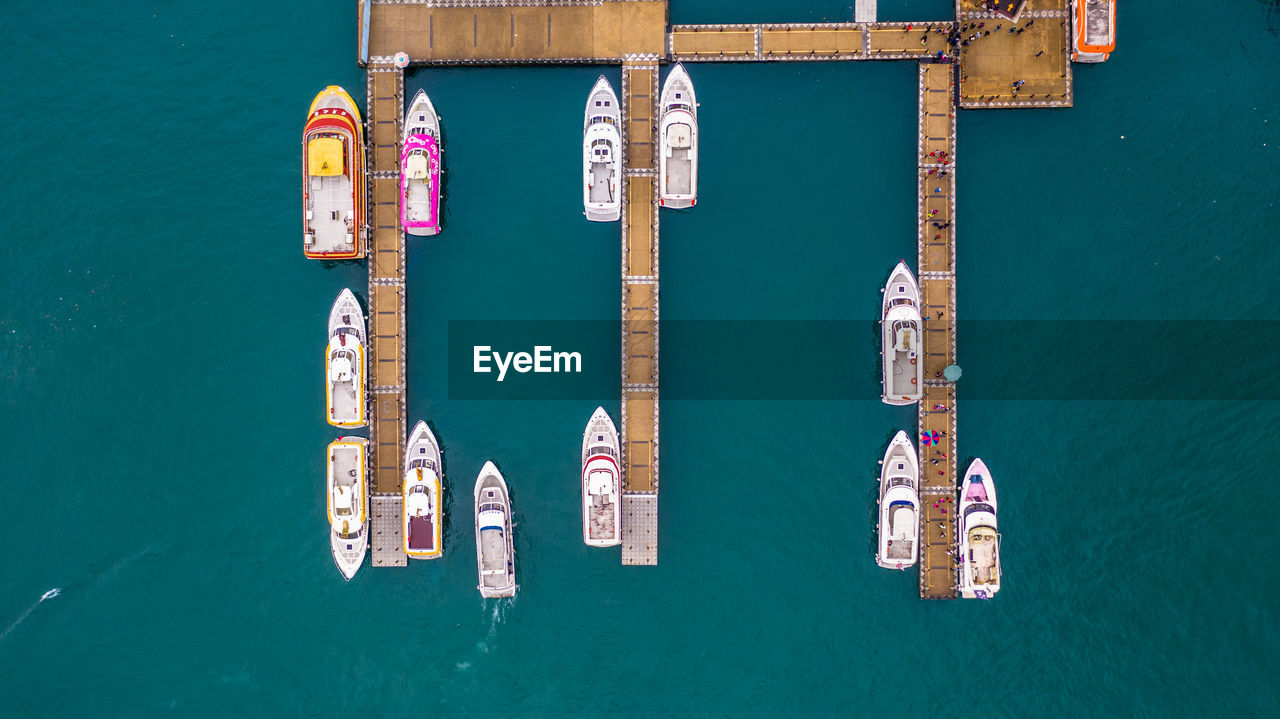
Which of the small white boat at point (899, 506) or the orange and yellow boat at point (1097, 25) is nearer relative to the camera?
the orange and yellow boat at point (1097, 25)

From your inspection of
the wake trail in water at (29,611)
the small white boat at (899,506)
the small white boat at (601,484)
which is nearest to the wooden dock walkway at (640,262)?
the small white boat at (601,484)

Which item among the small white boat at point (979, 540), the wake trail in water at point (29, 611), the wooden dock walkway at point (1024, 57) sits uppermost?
the wooden dock walkway at point (1024, 57)

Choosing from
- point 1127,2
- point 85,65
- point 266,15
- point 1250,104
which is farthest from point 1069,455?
point 85,65

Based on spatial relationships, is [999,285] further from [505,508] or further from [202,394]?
[202,394]

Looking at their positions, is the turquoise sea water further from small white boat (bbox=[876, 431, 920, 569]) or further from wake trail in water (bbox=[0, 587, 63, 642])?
small white boat (bbox=[876, 431, 920, 569])

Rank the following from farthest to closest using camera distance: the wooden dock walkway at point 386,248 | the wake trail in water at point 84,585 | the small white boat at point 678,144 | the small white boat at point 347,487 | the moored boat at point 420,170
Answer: the wake trail in water at point 84,585
the wooden dock walkway at point 386,248
the small white boat at point 347,487
the moored boat at point 420,170
the small white boat at point 678,144

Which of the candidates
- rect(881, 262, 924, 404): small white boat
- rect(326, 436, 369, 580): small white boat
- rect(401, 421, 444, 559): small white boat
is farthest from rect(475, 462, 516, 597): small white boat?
rect(881, 262, 924, 404): small white boat

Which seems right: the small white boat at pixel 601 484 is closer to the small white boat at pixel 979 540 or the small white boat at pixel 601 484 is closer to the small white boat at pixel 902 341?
the small white boat at pixel 902 341
